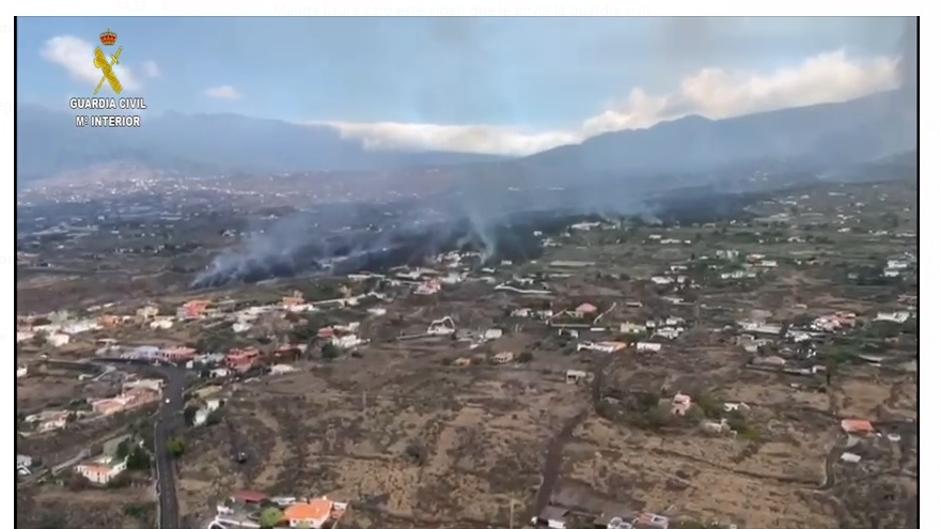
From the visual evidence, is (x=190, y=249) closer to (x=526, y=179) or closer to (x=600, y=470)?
(x=526, y=179)

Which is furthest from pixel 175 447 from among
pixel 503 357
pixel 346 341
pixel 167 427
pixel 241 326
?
pixel 503 357

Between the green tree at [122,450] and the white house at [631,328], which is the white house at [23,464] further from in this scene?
the white house at [631,328]

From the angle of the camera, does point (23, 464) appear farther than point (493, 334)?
No

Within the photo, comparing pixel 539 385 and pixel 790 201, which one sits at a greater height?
pixel 790 201

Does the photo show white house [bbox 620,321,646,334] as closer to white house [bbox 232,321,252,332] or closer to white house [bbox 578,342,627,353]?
white house [bbox 578,342,627,353]

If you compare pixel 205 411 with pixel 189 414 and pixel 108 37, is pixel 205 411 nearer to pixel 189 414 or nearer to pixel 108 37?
pixel 189 414

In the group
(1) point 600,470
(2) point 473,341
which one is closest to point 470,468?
(1) point 600,470

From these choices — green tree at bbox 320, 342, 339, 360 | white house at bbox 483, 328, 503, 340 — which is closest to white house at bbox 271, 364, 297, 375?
green tree at bbox 320, 342, 339, 360
